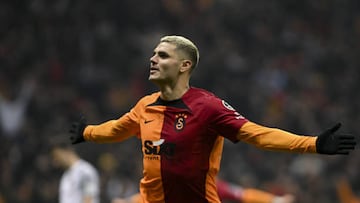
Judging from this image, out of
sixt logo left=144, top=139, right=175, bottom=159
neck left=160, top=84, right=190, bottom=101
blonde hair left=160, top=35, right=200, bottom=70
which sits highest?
blonde hair left=160, top=35, right=200, bottom=70

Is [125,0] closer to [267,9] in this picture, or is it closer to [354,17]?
[267,9]

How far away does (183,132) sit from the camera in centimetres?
598

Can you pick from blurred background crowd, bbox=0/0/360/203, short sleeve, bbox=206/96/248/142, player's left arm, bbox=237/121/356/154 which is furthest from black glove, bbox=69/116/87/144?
blurred background crowd, bbox=0/0/360/203

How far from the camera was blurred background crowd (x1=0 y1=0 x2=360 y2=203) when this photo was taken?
13.1 meters

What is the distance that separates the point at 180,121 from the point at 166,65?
1.24 ft

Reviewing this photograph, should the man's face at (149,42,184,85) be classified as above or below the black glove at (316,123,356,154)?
above

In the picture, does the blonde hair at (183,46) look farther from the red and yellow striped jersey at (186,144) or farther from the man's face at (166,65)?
the red and yellow striped jersey at (186,144)

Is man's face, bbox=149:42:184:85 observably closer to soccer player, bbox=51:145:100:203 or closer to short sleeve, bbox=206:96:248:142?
short sleeve, bbox=206:96:248:142

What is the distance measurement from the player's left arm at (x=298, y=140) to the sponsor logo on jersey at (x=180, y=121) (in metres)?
0.37

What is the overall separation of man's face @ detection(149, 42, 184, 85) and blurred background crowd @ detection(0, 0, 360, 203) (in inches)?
247

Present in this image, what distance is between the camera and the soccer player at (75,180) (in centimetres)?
920

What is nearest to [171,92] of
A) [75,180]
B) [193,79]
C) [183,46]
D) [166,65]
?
[166,65]

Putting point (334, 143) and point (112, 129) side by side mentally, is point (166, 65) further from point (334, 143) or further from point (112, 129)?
point (334, 143)

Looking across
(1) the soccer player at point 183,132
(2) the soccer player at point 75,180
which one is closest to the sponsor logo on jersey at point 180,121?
(1) the soccer player at point 183,132
